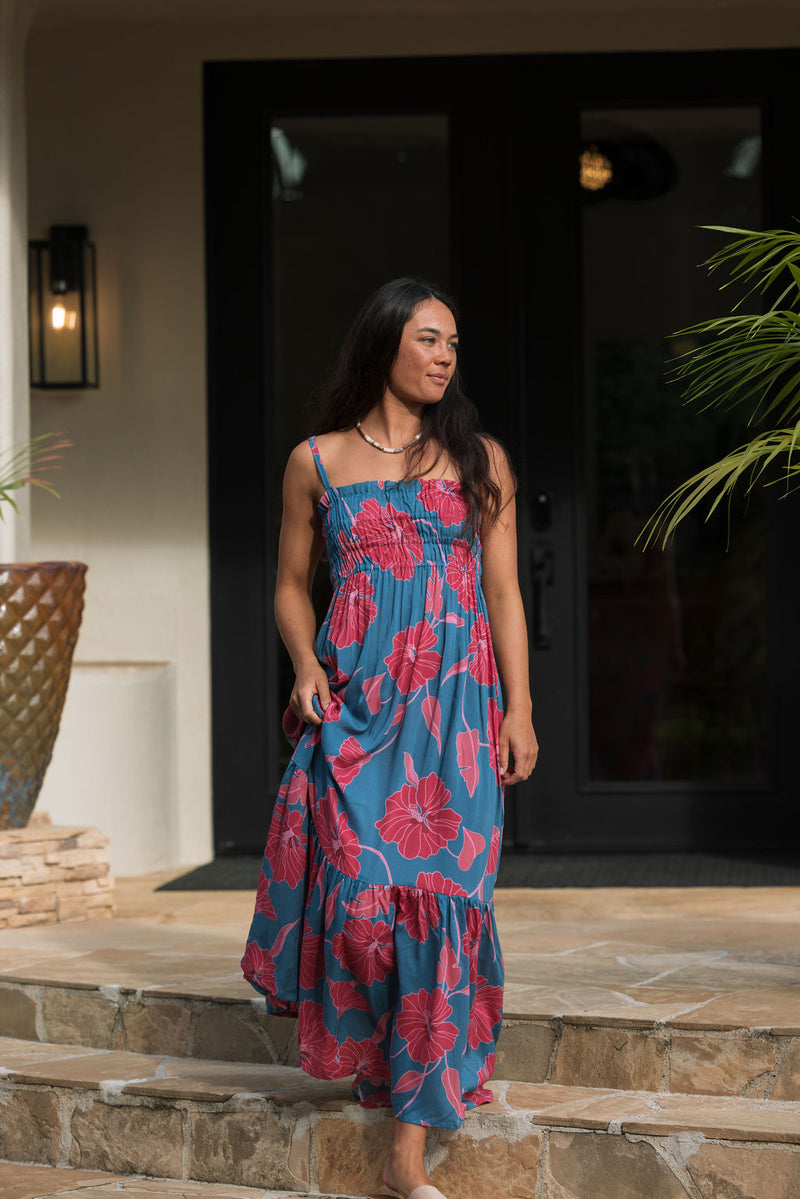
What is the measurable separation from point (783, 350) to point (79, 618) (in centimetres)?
217

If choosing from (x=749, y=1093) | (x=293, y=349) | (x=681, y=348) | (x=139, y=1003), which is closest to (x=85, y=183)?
(x=293, y=349)

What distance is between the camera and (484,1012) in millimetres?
2713

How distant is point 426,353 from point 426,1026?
1.15m

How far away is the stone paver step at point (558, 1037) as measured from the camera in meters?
2.88

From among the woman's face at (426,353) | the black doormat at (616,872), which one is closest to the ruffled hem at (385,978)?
the woman's face at (426,353)

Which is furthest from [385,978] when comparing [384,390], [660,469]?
[660,469]

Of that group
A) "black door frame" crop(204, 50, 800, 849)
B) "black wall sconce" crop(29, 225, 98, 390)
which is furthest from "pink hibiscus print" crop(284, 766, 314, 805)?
"black wall sconce" crop(29, 225, 98, 390)

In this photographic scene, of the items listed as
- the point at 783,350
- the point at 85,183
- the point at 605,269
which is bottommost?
the point at 783,350

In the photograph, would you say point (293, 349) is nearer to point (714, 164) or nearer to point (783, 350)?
point (714, 164)

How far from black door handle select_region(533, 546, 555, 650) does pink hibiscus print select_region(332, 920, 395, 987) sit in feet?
8.25

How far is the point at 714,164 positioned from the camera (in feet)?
16.4

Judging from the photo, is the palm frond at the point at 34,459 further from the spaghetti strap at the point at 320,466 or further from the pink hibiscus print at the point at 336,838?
the pink hibiscus print at the point at 336,838

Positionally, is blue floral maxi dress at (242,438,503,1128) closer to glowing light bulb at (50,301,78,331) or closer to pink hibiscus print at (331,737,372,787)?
pink hibiscus print at (331,737,372,787)

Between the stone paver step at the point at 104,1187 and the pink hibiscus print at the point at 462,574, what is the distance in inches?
44.5
